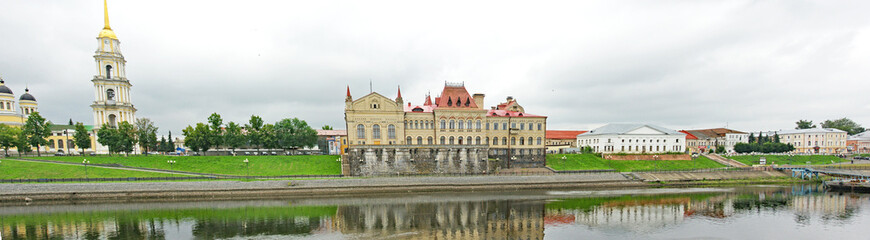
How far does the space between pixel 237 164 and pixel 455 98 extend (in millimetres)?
34301

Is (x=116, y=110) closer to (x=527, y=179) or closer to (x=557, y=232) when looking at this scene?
(x=527, y=179)

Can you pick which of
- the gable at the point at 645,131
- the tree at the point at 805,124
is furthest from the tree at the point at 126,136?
the tree at the point at 805,124

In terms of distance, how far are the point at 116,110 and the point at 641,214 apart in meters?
85.1

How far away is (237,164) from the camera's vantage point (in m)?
51.3

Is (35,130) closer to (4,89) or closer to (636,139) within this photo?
(4,89)

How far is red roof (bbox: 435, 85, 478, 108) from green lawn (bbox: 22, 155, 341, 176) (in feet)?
61.8

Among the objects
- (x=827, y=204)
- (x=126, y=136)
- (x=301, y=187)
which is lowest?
(x=827, y=204)

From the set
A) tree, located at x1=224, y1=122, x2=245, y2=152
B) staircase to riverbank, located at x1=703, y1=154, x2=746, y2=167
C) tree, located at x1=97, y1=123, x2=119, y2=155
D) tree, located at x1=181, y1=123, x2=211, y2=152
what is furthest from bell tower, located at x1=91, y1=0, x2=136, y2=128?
staircase to riverbank, located at x1=703, y1=154, x2=746, y2=167

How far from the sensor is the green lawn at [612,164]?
55.3 meters

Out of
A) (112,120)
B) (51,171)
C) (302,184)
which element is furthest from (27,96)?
(302,184)

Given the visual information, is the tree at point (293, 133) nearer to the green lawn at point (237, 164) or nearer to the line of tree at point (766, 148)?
the green lawn at point (237, 164)

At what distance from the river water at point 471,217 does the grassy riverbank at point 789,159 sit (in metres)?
26.5

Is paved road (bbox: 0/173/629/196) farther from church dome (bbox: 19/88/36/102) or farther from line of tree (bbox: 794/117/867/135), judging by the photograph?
line of tree (bbox: 794/117/867/135)

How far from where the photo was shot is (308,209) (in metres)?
33.1
